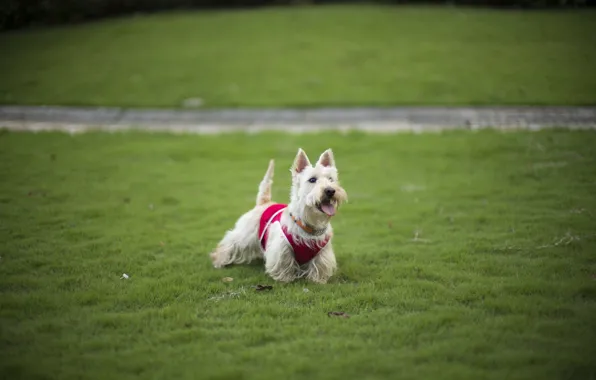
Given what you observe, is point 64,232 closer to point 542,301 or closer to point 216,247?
point 216,247

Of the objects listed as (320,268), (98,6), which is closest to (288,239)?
(320,268)

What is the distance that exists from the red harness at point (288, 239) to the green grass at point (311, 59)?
37.1 feet

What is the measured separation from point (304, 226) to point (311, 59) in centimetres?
1717

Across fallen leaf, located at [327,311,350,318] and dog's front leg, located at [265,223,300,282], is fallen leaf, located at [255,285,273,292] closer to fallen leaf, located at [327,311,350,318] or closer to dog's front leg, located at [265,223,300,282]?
dog's front leg, located at [265,223,300,282]

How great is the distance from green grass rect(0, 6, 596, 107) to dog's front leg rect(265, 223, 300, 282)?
11847 millimetres

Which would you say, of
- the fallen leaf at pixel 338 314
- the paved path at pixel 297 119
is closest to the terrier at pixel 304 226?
the fallen leaf at pixel 338 314

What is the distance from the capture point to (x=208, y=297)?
6.81m

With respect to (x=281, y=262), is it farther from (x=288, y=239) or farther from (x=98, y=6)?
(x=98, y=6)

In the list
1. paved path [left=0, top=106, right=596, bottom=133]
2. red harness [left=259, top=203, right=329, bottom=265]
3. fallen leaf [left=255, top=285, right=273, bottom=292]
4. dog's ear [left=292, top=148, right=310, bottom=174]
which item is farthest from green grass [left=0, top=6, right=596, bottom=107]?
fallen leaf [left=255, top=285, right=273, bottom=292]

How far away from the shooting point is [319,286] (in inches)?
278

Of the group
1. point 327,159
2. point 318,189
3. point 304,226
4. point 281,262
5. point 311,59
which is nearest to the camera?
point 318,189

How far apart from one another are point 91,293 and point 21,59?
19455mm

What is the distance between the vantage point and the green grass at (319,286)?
535 cm

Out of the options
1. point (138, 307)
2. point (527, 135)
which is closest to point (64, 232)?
point (138, 307)
